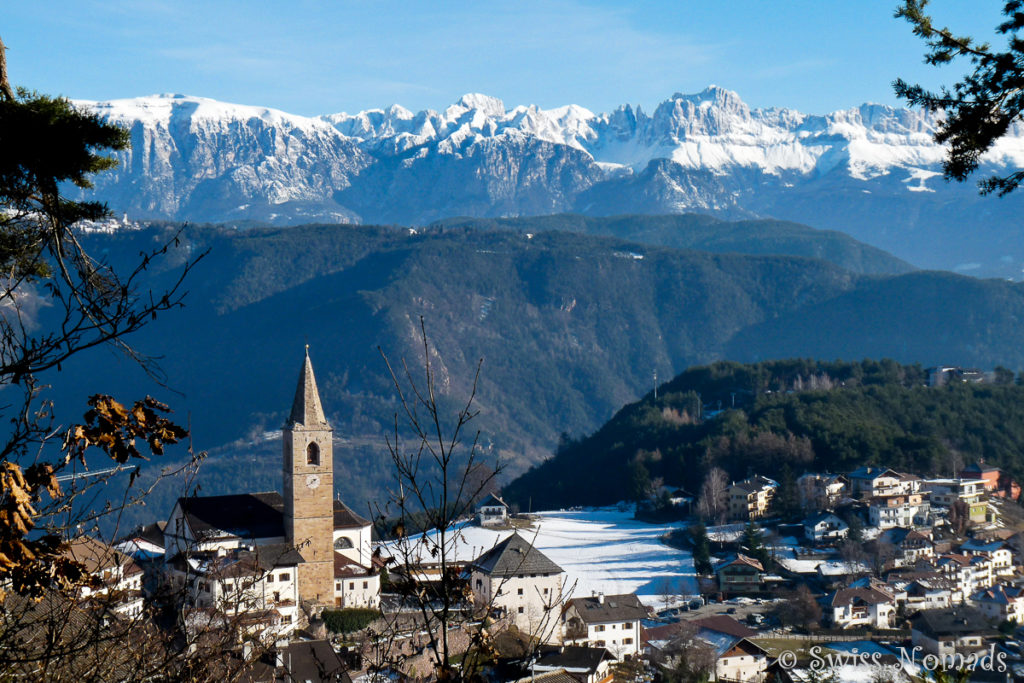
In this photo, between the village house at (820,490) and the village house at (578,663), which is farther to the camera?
the village house at (820,490)

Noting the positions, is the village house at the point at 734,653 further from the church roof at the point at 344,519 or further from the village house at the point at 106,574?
the village house at the point at 106,574

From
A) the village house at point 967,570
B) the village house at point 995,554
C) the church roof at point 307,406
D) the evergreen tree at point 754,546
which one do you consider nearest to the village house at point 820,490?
the village house at point 995,554

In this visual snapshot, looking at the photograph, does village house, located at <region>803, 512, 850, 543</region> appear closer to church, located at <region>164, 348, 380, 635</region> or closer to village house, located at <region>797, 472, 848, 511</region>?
village house, located at <region>797, 472, 848, 511</region>

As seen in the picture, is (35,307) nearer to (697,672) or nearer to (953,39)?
(697,672)

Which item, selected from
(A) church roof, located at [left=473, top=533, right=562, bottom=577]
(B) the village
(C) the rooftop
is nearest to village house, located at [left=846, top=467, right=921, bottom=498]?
(B) the village

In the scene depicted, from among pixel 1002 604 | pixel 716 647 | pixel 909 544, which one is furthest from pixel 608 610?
pixel 909 544

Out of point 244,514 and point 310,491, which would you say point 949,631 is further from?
point 244,514
